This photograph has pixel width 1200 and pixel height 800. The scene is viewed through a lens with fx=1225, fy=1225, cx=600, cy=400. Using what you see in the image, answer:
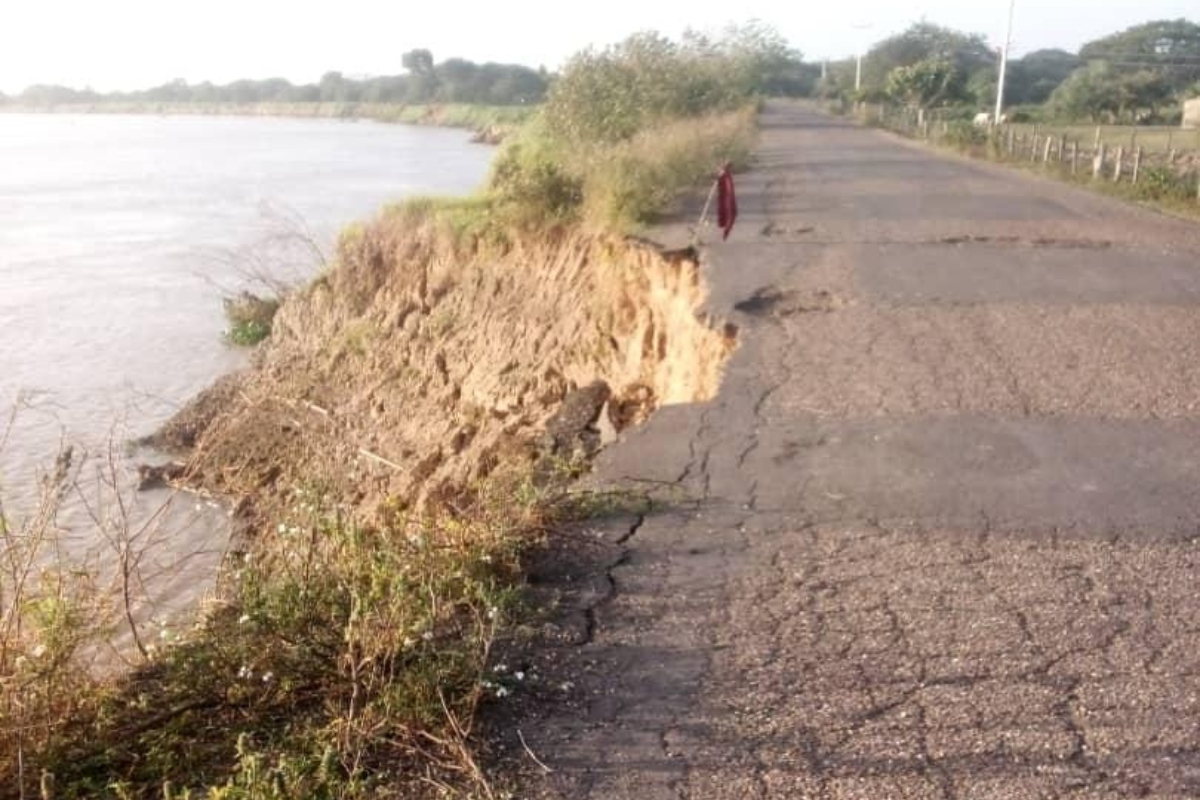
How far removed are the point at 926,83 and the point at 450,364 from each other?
144 ft

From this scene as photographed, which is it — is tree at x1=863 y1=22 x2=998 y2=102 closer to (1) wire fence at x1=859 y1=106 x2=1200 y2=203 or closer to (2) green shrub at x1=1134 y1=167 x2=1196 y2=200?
(1) wire fence at x1=859 y1=106 x2=1200 y2=203

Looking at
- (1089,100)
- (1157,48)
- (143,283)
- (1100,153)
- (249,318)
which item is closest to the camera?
(1100,153)

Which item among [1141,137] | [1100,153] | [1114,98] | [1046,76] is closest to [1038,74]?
[1046,76]

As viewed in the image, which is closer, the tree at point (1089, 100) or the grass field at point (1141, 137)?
the grass field at point (1141, 137)

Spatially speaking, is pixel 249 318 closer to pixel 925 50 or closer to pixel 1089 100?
pixel 1089 100

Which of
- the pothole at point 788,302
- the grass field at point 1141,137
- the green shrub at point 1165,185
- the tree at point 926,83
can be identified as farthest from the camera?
the tree at point 926,83

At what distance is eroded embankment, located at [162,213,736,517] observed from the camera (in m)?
10.6

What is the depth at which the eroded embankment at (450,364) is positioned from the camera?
10.6 meters

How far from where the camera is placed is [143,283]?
26.3m

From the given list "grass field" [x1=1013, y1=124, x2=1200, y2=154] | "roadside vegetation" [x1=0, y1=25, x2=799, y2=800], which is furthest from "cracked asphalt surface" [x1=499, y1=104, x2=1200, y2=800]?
"grass field" [x1=1013, y1=124, x2=1200, y2=154]

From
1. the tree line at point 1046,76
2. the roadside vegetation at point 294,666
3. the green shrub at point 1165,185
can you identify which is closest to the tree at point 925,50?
the tree line at point 1046,76

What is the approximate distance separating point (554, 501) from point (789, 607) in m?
1.61

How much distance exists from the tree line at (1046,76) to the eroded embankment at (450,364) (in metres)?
40.5

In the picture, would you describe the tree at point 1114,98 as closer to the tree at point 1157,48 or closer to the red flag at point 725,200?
the tree at point 1157,48
